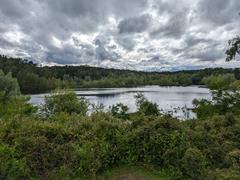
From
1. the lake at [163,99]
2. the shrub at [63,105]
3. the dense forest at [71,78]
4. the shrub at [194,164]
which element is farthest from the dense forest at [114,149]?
the dense forest at [71,78]

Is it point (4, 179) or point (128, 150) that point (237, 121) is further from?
point (4, 179)

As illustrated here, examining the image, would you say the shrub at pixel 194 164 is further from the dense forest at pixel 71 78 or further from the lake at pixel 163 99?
the dense forest at pixel 71 78

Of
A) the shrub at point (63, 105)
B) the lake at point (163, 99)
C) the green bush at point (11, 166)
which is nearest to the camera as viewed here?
the green bush at point (11, 166)

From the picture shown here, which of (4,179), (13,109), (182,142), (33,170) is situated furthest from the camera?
(13,109)

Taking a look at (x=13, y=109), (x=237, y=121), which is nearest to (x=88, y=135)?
(x=237, y=121)

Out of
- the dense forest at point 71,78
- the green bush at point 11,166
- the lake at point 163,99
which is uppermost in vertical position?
the dense forest at point 71,78

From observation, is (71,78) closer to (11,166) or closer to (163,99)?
(163,99)

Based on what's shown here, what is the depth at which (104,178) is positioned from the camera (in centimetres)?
501

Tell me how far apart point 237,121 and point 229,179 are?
2.85m

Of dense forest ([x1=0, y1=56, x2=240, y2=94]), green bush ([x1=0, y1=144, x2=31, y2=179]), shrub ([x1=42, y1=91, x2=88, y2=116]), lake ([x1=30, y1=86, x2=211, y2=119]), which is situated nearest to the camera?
green bush ([x1=0, y1=144, x2=31, y2=179])

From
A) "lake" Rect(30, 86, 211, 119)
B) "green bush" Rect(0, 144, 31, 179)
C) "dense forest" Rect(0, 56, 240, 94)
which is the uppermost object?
"dense forest" Rect(0, 56, 240, 94)

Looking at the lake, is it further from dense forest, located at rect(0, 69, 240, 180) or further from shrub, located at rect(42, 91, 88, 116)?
dense forest, located at rect(0, 69, 240, 180)

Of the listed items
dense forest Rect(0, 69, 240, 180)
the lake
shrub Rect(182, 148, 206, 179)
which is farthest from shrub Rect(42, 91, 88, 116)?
shrub Rect(182, 148, 206, 179)

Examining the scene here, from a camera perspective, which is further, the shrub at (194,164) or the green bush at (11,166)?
the shrub at (194,164)
